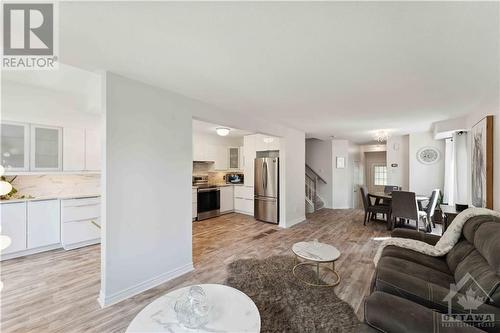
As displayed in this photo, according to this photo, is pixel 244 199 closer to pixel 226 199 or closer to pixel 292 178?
pixel 226 199

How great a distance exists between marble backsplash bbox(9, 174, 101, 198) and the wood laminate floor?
41.0 inches

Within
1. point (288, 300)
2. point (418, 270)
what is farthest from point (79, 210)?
point (418, 270)

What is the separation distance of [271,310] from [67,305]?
6.66 feet

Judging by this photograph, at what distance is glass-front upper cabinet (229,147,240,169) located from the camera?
6.87 meters

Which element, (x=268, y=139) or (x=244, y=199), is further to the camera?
(x=244, y=199)

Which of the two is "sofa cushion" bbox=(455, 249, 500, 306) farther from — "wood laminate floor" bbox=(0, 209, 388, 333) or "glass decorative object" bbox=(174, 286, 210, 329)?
"glass decorative object" bbox=(174, 286, 210, 329)

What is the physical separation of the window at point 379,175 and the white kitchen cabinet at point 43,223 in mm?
10374

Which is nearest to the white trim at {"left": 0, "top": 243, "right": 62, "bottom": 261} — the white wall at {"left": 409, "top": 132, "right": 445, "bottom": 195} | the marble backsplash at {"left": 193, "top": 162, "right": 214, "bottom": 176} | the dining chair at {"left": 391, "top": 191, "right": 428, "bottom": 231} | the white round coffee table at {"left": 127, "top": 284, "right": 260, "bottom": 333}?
the white round coffee table at {"left": 127, "top": 284, "right": 260, "bottom": 333}

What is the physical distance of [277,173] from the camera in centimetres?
516

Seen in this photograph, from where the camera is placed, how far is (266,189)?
531 cm

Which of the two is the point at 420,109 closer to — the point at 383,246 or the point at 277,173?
the point at 383,246

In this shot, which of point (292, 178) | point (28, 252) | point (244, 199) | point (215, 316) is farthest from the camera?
point (244, 199)

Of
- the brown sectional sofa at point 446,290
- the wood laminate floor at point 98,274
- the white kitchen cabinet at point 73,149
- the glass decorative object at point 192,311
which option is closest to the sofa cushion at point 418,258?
the brown sectional sofa at point 446,290

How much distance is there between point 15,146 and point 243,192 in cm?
471
